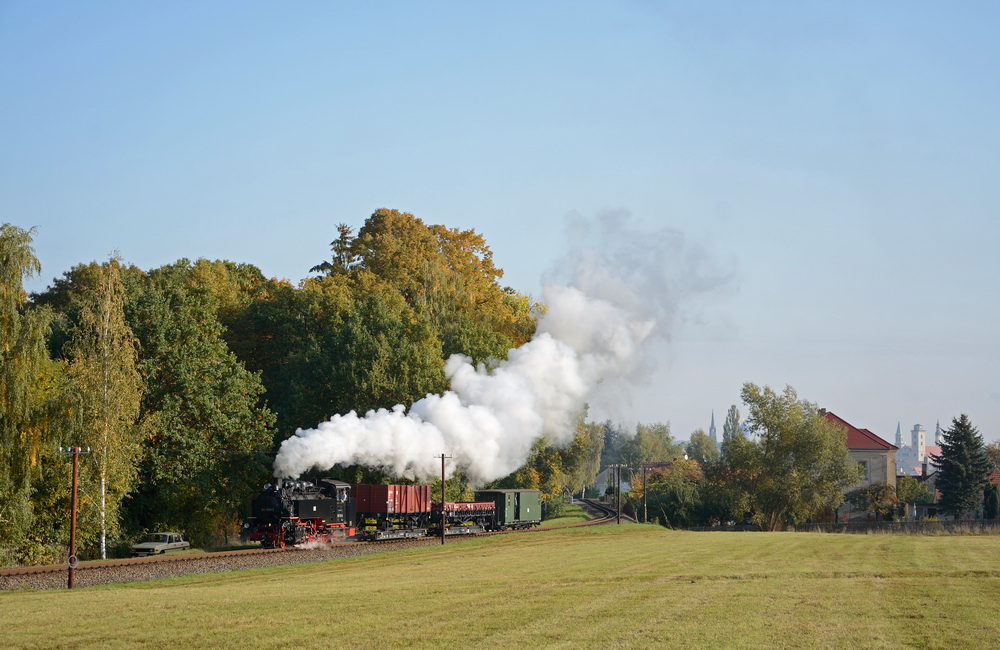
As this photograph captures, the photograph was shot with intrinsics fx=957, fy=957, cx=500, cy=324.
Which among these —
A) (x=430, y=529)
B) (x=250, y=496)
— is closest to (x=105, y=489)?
(x=250, y=496)

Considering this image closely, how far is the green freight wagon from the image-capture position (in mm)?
70500

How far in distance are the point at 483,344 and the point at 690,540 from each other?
23822 millimetres

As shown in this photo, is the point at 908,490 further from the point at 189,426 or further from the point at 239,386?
the point at 189,426

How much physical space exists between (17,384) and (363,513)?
23.3 meters

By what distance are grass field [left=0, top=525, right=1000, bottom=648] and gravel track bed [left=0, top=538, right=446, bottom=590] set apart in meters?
2.10

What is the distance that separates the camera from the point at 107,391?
50.4m

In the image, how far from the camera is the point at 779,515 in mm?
93188

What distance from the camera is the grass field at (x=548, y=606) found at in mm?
22016

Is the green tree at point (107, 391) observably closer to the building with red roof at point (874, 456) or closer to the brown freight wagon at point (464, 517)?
the brown freight wagon at point (464, 517)

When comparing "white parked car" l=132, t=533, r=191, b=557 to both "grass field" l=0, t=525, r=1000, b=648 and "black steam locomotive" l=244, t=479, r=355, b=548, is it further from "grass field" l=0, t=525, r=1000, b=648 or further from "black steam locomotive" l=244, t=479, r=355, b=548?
"grass field" l=0, t=525, r=1000, b=648

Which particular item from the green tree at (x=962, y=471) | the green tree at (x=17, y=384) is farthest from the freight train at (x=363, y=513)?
A: the green tree at (x=962, y=471)

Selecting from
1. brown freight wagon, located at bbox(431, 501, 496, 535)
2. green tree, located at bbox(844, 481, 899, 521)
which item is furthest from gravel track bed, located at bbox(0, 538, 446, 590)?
green tree, located at bbox(844, 481, 899, 521)

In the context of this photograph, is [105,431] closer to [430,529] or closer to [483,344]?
[430,529]

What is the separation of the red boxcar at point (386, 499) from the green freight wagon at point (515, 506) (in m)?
9.82
